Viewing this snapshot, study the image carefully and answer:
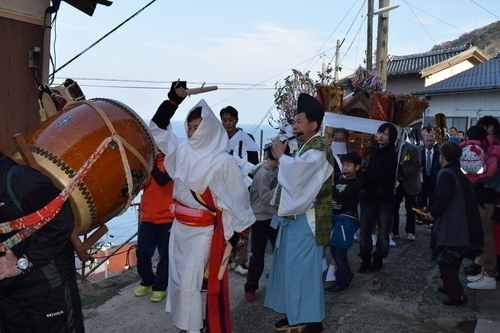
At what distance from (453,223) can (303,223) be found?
5.56ft

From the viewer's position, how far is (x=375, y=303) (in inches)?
181

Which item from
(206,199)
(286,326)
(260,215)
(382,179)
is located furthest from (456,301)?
(206,199)

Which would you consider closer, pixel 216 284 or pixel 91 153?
pixel 91 153

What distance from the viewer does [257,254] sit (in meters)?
4.64

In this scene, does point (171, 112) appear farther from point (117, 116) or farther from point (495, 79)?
point (495, 79)

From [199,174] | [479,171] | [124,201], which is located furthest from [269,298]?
[479,171]

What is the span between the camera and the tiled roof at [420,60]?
64.6 feet

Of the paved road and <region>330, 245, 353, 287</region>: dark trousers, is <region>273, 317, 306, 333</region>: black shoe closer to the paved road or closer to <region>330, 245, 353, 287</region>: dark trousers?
the paved road

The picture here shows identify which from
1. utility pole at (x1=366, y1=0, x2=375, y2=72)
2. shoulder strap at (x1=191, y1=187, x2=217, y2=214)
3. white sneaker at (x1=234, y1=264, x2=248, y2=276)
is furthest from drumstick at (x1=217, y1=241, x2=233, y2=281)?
utility pole at (x1=366, y1=0, x2=375, y2=72)

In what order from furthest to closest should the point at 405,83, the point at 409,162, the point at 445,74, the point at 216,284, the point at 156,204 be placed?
1. the point at 405,83
2. the point at 445,74
3. the point at 409,162
4. the point at 156,204
5. the point at 216,284

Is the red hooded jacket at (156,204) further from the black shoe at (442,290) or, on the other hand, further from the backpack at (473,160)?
the backpack at (473,160)

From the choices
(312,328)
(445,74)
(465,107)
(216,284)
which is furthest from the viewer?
(445,74)

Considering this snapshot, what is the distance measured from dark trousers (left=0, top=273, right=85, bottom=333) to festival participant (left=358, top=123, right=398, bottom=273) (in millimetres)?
3762

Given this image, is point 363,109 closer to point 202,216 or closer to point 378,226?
point 378,226
